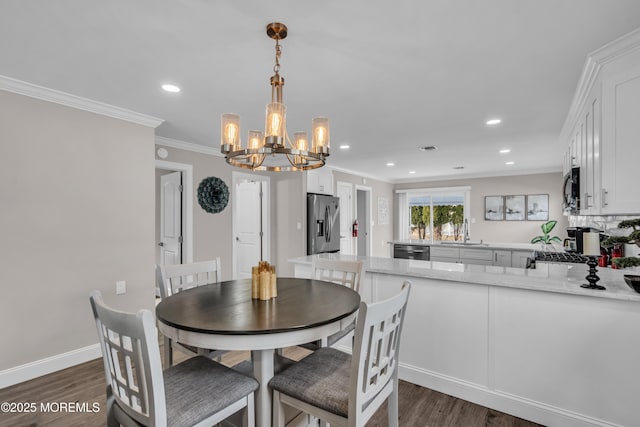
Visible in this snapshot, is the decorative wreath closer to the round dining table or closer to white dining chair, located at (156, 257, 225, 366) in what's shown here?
white dining chair, located at (156, 257, 225, 366)

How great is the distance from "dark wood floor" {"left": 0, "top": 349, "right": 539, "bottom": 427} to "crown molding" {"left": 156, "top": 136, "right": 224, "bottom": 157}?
2583 mm

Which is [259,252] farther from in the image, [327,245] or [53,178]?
[53,178]

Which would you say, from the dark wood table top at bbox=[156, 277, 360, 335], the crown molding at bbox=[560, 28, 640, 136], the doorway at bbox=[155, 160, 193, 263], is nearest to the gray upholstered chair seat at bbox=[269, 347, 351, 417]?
A: the dark wood table top at bbox=[156, 277, 360, 335]

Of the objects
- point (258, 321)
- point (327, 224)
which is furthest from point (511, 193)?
point (258, 321)

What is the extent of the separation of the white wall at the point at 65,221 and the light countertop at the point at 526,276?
237cm

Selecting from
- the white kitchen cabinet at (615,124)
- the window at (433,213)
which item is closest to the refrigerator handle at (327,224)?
the window at (433,213)

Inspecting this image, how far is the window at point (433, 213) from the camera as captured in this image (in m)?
7.87

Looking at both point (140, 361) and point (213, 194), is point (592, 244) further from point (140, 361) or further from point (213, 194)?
point (213, 194)

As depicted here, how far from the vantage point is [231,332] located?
123cm

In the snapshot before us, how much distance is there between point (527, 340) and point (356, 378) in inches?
56.1

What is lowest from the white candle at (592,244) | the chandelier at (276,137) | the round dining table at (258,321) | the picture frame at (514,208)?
the round dining table at (258,321)

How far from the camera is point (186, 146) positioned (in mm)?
4062

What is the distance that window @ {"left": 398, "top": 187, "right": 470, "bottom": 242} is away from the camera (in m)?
7.87

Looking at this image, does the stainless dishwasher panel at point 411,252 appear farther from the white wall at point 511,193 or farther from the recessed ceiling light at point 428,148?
the white wall at point 511,193
